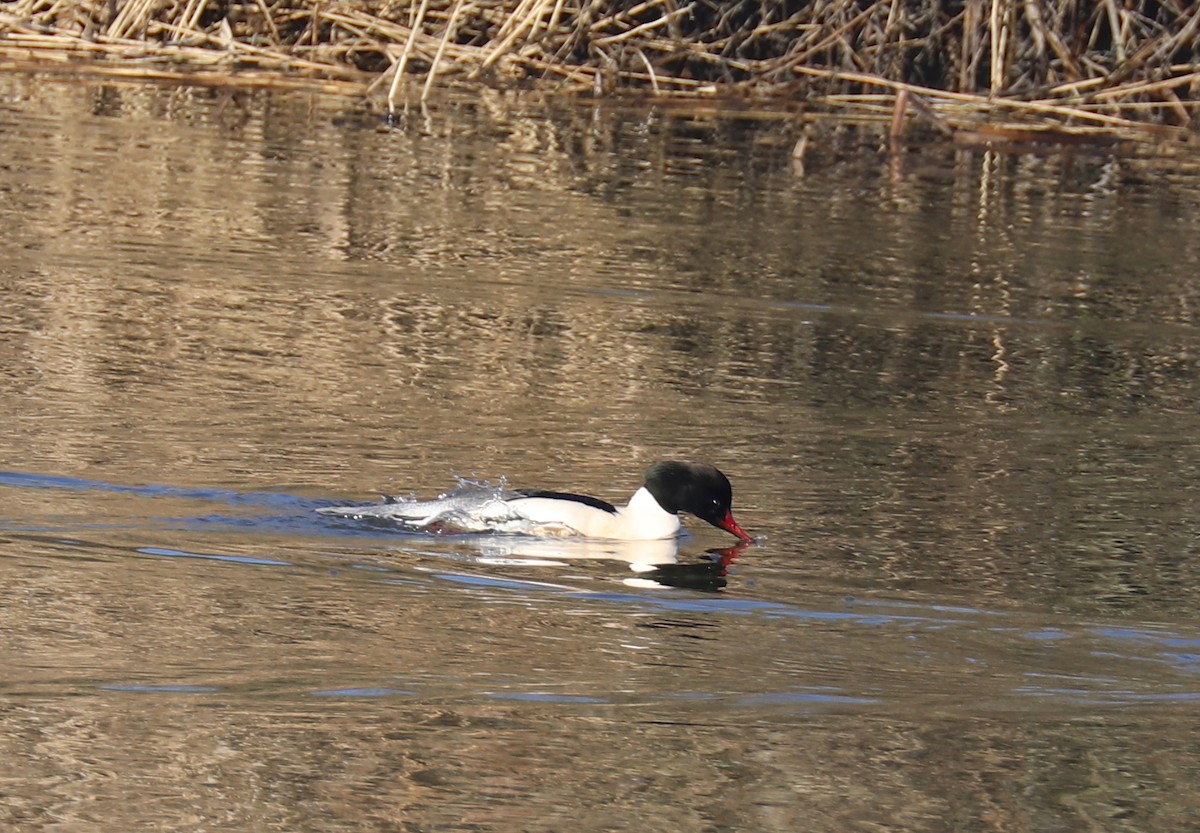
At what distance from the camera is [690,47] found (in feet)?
61.7

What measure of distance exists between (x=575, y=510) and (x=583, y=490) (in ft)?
2.07

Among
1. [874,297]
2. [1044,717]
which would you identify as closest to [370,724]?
[1044,717]

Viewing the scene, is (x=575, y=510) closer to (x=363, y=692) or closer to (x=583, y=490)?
(x=583, y=490)

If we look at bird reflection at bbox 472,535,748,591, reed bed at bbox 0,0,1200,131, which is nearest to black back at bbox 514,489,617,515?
bird reflection at bbox 472,535,748,591

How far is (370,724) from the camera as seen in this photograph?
461cm

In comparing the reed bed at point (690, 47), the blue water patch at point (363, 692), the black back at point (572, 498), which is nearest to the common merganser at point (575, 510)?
the black back at point (572, 498)

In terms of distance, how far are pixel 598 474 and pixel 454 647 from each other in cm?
204

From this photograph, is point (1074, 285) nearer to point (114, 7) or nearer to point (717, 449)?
point (717, 449)

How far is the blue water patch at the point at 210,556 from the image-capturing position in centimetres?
595

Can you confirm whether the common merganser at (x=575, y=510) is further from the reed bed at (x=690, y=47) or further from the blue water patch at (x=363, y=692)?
the reed bed at (x=690, y=47)

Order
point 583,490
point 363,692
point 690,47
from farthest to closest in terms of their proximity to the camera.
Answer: point 690,47 → point 583,490 → point 363,692

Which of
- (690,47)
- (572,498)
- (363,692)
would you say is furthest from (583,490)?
(690,47)

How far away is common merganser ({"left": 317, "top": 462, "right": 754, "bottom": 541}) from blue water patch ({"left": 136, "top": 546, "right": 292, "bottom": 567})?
1.45 ft

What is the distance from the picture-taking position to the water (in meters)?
4.46
